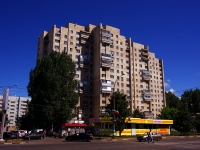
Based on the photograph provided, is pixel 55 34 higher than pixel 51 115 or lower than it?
higher

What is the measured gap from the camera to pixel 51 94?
167 feet

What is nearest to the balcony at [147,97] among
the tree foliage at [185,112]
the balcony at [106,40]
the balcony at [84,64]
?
the tree foliage at [185,112]

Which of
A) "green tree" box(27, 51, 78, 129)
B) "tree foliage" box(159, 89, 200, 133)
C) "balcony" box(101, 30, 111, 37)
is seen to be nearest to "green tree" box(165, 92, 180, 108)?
"tree foliage" box(159, 89, 200, 133)

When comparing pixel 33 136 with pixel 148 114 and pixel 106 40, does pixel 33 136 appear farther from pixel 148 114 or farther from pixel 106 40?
pixel 148 114

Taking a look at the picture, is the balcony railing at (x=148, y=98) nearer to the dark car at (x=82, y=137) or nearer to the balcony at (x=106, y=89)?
the balcony at (x=106, y=89)

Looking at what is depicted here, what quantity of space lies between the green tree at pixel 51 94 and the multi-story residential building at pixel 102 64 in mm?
22997

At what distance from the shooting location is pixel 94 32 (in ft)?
284

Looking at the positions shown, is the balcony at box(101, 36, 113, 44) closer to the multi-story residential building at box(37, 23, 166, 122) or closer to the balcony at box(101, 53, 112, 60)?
the multi-story residential building at box(37, 23, 166, 122)

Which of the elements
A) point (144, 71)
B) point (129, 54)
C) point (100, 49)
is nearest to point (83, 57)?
point (100, 49)

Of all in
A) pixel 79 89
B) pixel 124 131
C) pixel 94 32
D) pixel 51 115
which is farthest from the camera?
pixel 94 32

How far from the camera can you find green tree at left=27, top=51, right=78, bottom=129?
50.2 metres

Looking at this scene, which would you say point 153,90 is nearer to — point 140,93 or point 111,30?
point 140,93

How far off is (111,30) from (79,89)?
27485 millimetres

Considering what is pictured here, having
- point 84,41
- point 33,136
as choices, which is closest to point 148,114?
point 84,41
